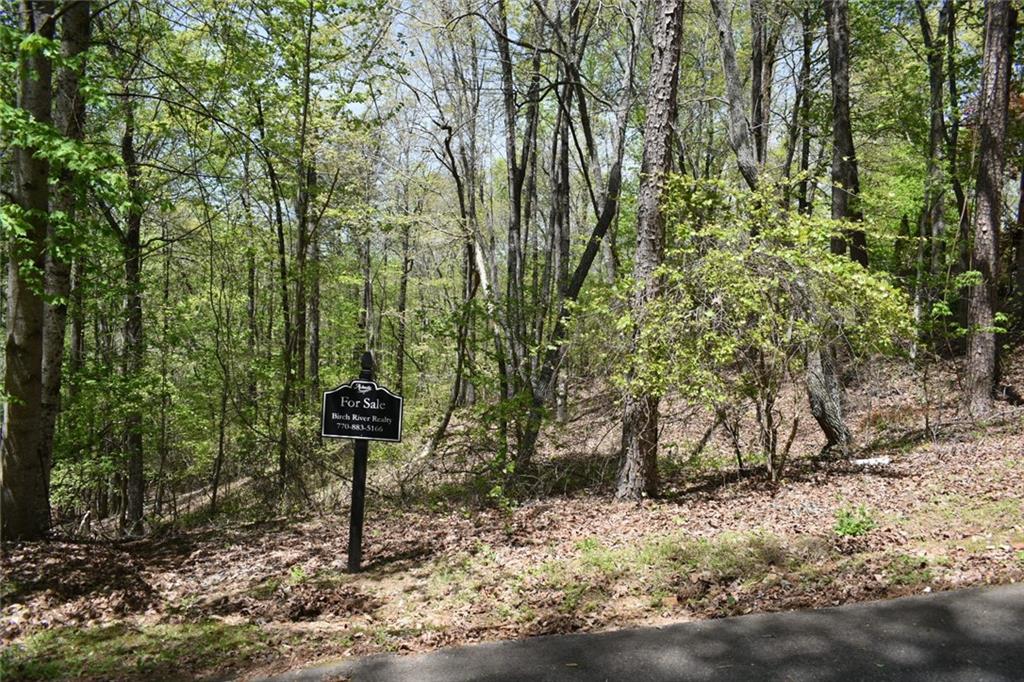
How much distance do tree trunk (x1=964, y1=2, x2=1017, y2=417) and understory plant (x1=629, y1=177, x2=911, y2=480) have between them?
3.82 meters

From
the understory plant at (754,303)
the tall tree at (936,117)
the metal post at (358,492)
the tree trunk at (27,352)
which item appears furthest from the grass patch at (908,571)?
the tall tree at (936,117)

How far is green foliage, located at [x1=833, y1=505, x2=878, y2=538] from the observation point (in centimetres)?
588

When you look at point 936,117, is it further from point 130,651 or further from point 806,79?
point 130,651

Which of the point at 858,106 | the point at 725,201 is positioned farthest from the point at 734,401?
the point at 858,106

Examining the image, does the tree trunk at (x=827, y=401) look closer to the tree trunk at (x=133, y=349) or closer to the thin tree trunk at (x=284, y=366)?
the thin tree trunk at (x=284, y=366)

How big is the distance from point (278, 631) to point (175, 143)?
11072 millimetres

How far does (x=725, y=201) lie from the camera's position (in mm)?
8172

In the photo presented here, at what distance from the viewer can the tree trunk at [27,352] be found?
6348mm

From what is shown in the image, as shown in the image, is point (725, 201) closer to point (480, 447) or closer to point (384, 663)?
point (480, 447)

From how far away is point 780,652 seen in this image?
4.13 metres

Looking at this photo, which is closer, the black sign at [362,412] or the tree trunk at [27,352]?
the black sign at [362,412]

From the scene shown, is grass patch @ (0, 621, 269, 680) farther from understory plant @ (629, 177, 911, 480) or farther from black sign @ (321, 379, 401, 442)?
understory plant @ (629, 177, 911, 480)

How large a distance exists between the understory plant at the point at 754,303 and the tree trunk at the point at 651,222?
19cm

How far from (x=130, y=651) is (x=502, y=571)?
9.39 ft
